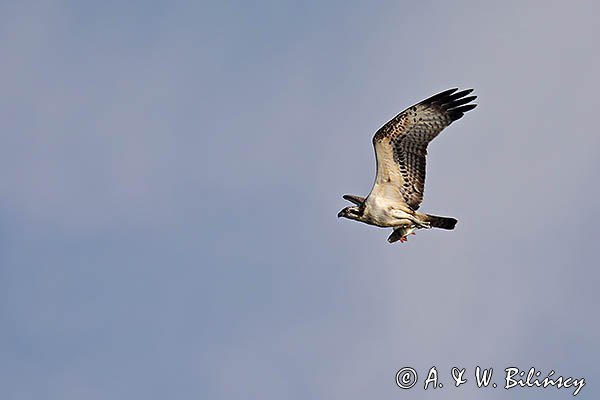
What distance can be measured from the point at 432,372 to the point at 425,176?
13.2ft

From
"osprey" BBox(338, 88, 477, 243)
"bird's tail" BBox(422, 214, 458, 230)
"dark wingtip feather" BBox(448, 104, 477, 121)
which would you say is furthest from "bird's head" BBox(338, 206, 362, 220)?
"dark wingtip feather" BBox(448, 104, 477, 121)

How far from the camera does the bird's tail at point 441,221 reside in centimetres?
3064

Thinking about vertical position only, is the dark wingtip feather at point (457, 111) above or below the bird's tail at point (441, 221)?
above

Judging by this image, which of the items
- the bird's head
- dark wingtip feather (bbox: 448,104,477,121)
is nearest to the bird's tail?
the bird's head

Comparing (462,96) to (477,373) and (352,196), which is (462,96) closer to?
(352,196)

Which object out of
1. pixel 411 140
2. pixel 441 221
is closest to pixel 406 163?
pixel 411 140

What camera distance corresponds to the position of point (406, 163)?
30.8 m

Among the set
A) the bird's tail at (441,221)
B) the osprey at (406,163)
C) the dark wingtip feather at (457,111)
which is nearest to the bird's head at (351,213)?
the osprey at (406,163)

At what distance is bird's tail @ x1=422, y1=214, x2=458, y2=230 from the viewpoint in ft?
101

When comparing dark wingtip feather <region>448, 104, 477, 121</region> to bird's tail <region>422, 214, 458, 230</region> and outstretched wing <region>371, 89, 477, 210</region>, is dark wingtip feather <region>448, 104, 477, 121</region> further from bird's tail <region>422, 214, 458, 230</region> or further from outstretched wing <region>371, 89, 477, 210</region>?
bird's tail <region>422, 214, 458, 230</region>

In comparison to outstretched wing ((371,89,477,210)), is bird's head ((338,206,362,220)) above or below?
below

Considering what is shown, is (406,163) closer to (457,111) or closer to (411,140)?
(411,140)

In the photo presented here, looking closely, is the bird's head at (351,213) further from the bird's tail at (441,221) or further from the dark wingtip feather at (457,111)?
the dark wingtip feather at (457,111)

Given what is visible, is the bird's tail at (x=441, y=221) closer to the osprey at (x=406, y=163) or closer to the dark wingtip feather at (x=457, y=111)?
the osprey at (x=406, y=163)
